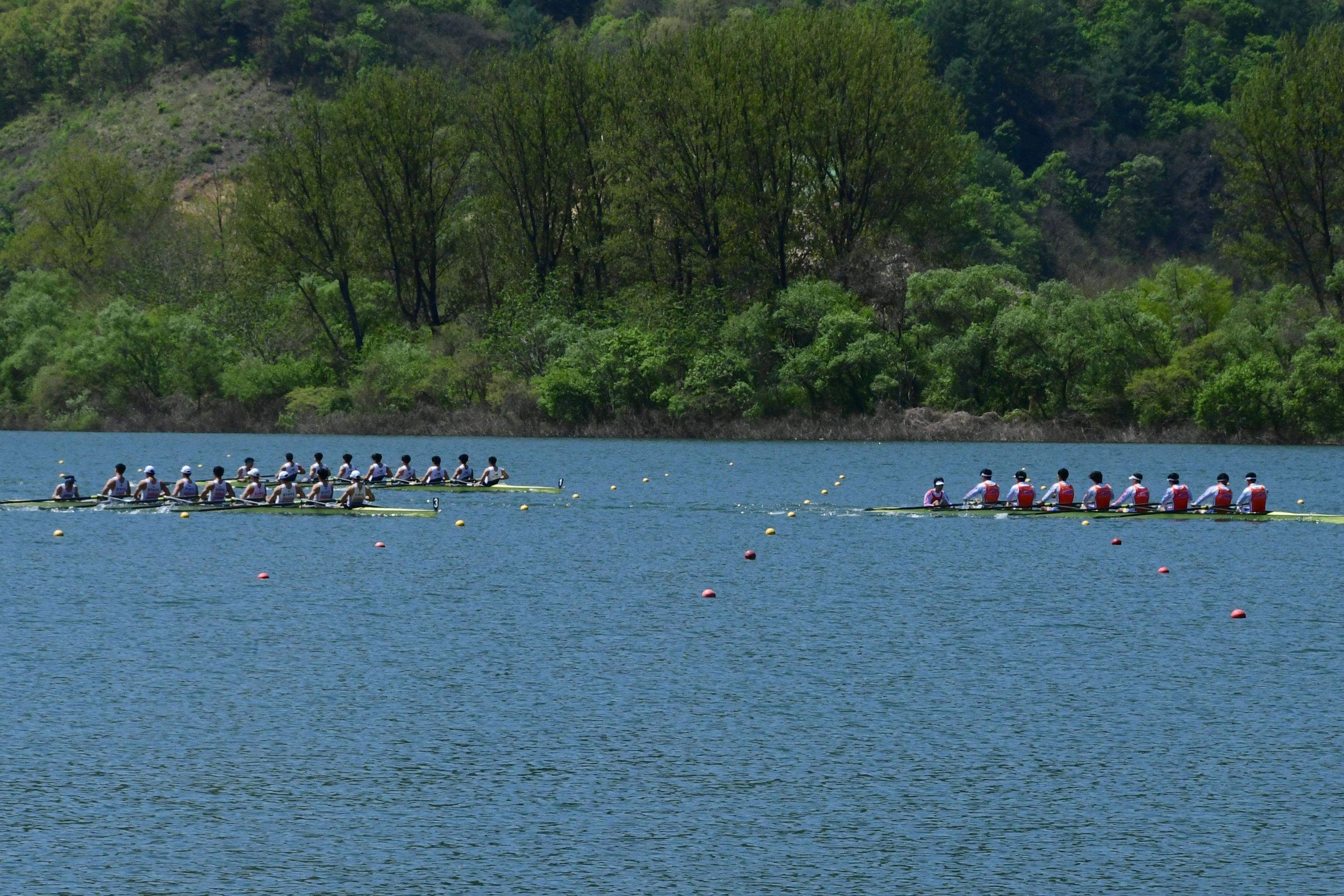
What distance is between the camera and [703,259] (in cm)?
7844

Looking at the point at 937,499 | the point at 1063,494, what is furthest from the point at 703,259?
the point at 1063,494

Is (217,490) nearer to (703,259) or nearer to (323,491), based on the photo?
(323,491)

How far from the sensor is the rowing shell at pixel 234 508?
133 feet

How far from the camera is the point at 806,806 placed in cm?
1577

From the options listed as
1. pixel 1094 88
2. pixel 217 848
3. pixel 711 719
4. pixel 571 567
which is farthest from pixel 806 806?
pixel 1094 88

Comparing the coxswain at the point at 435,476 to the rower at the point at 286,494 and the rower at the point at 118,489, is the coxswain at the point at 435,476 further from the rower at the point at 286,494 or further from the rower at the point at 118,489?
the rower at the point at 118,489

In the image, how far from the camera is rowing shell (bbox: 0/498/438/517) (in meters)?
40.5

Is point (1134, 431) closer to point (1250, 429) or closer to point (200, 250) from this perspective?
point (1250, 429)

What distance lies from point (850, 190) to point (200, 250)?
4025 centimetres

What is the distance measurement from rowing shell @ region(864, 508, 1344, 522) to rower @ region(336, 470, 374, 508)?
1166 cm

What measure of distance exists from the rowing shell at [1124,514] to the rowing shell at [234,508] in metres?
11.0

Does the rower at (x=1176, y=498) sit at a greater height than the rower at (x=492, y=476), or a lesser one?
greater

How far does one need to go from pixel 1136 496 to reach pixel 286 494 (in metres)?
19.3

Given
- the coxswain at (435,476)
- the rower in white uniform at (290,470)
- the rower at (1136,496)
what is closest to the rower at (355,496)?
the rower in white uniform at (290,470)
